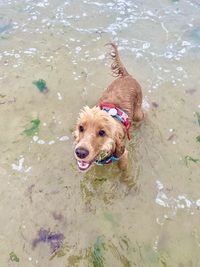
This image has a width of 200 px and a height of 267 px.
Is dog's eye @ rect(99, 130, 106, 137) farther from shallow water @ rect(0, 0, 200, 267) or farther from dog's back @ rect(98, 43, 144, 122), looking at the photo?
shallow water @ rect(0, 0, 200, 267)

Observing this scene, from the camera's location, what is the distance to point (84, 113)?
4.43m

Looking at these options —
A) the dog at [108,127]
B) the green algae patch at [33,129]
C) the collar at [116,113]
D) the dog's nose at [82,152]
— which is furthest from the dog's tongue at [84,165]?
the green algae patch at [33,129]

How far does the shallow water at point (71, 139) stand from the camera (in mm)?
4773

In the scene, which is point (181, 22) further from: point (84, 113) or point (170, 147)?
point (84, 113)

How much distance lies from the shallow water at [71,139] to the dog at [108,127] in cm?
70

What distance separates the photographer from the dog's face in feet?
13.8

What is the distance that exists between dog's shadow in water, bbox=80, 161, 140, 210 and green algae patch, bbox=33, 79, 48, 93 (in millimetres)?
2142

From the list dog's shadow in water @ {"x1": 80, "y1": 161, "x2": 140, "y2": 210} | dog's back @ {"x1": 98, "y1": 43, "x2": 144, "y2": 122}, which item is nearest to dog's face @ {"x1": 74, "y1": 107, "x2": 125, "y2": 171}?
dog's back @ {"x1": 98, "y1": 43, "x2": 144, "y2": 122}

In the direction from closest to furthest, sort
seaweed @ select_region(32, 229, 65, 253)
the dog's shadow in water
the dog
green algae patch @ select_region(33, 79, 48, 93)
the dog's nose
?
the dog's nose < the dog < seaweed @ select_region(32, 229, 65, 253) < the dog's shadow in water < green algae patch @ select_region(33, 79, 48, 93)

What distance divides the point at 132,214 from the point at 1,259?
1.94m

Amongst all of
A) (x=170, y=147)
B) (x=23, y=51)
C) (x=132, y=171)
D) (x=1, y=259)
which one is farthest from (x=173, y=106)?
(x=1, y=259)

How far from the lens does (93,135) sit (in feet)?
14.2

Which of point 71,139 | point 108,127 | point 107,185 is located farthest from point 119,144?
point 71,139

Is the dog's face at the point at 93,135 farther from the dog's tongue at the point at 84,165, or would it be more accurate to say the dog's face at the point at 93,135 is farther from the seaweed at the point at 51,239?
the seaweed at the point at 51,239
